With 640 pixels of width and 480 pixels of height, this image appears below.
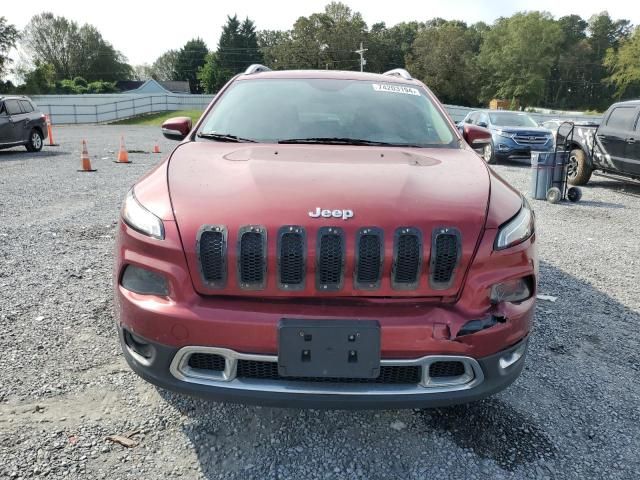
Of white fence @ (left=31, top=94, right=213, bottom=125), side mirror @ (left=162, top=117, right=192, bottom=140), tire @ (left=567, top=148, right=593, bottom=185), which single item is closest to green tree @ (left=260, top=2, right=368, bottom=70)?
white fence @ (left=31, top=94, right=213, bottom=125)

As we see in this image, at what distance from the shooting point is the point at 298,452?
231 centimetres

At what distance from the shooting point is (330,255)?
200cm

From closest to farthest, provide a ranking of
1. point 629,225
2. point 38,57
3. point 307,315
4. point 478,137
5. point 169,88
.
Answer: point 307,315 → point 478,137 → point 629,225 → point 38,57 → point 169,88

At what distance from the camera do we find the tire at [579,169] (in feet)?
34.7

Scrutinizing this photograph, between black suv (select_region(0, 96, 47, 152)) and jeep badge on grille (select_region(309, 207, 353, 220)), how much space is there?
14.9m

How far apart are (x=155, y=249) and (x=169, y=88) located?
8862 cm

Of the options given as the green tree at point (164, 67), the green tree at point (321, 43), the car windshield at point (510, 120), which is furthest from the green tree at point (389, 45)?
the car windshield at point (510, 120)

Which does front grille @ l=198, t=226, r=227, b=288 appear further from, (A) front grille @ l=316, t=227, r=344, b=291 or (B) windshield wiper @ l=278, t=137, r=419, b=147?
(B) windshield wiper @ l=278, t=137, r=419, b=147

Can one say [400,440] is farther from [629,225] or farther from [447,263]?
[629,225]

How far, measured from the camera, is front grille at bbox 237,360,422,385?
6.64 ft

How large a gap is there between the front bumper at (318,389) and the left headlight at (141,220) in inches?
18.0

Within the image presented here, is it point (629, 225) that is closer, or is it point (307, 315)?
point (307, 315)

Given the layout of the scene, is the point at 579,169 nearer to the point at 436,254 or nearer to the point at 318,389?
the point at 436,254

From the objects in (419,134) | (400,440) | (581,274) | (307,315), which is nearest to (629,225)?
(581,274)
